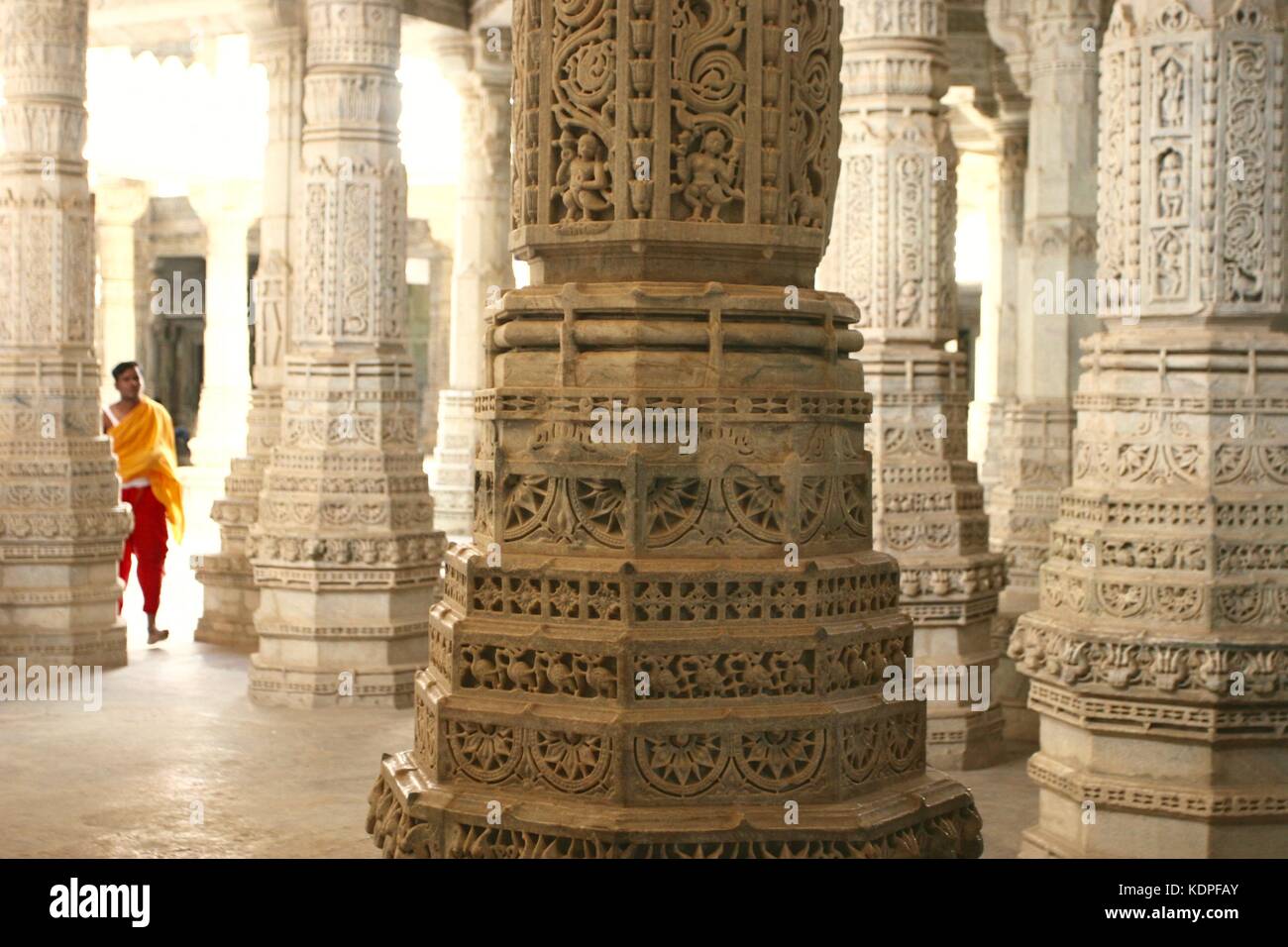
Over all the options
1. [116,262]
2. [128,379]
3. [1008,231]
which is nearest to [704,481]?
[128,379]

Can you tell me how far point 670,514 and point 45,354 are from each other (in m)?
7.62

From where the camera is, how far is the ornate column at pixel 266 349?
11.7 meters

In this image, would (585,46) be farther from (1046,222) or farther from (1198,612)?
(1046,222)

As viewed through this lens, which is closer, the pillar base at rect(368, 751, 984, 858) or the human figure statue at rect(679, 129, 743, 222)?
the pillar base at rect(368, 751, 984, 858)

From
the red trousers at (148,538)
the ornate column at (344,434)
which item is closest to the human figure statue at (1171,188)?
the ornate column at (344,434)

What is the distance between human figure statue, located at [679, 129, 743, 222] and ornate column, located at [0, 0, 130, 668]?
295 inches

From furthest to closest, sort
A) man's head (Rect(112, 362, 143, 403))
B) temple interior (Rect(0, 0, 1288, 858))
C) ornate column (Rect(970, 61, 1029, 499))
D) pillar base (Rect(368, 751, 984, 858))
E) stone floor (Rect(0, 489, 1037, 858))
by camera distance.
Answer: ornate column (Rect(970, 61, 1029, 499)), man's head (Rect(112, 362, 143, 403)), stone floor (Rect(0, 489, 1037, 858)), temple interior (Rect(0, 0, 1288, 858)), pillar base (Rect(368, 751, 984, 858))

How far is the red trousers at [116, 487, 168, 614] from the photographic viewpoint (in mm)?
11766

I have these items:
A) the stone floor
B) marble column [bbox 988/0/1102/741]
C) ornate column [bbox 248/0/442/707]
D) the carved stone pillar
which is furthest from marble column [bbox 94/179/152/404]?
the carved stone pillar

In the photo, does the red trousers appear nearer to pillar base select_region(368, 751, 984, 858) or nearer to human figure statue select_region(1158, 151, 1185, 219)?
human figure statue select_region(1158, 151, 1185, 219)

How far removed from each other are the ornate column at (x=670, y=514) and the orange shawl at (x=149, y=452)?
8482mm

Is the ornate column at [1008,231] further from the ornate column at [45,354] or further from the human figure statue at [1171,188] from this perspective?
the human figure statue at [1171,188]

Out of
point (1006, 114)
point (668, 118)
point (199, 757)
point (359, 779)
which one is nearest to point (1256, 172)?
point (668, 118)

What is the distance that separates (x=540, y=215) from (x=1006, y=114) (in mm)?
11894
